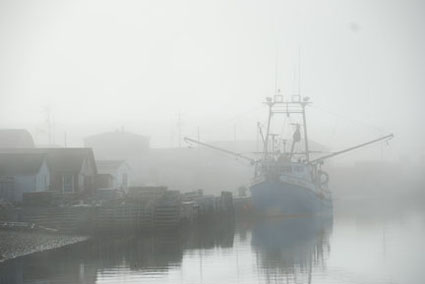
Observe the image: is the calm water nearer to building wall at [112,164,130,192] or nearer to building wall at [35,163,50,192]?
building wall at [35,163,50,192]

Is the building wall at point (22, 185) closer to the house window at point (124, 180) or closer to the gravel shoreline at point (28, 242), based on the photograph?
the gravel shoreline at point (28, 242)

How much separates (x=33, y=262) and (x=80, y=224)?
32.2ft

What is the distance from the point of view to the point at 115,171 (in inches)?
2672

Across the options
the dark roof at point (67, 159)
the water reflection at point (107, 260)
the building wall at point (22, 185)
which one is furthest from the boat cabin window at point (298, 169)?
the building wall at point (22, 185)

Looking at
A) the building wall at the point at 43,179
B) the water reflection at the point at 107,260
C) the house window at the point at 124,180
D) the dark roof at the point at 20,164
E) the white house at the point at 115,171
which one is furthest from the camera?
the house window at the point at 124,180

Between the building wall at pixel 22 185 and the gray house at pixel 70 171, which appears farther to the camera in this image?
the gray house at pixel 70 171

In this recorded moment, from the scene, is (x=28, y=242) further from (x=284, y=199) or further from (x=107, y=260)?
(x=284, y=199)

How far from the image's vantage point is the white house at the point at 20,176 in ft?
167

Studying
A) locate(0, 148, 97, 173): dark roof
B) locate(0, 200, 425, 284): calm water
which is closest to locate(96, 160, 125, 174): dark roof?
locate(0, 148, 97, 173): dark roof

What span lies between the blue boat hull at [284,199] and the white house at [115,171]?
1023 centimetres

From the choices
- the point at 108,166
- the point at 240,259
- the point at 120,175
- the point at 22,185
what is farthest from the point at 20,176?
the point at 120,175

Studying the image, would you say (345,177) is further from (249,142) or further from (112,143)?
(112,143)

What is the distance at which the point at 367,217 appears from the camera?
2781 inches

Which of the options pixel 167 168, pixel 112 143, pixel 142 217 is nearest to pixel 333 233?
pixel 142 217
